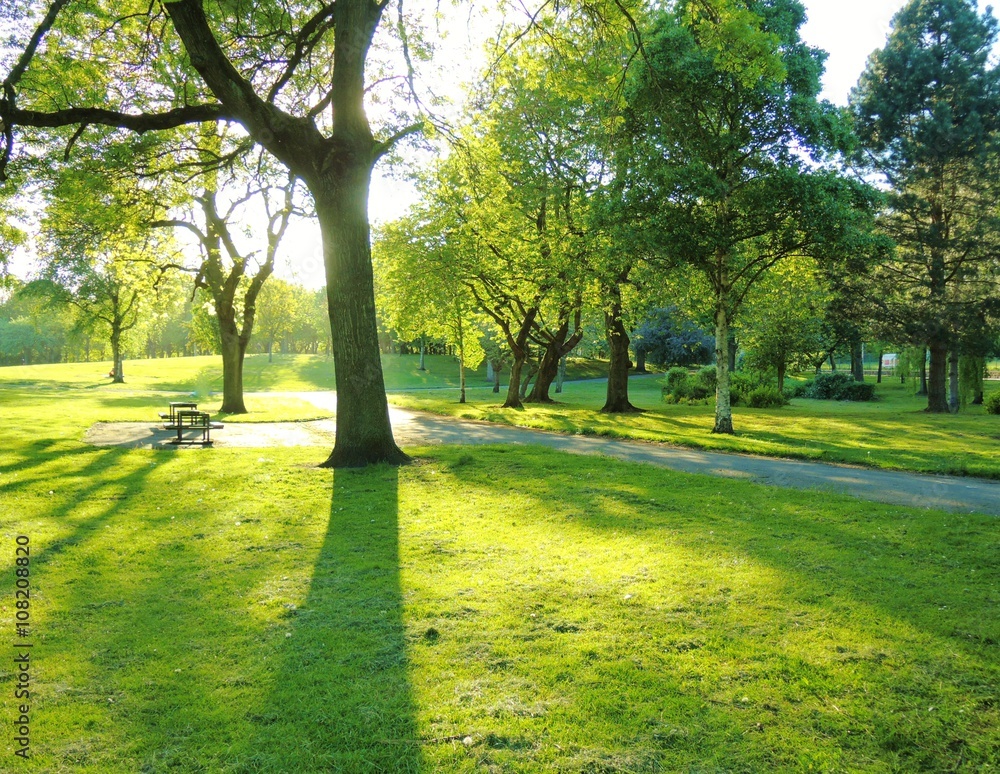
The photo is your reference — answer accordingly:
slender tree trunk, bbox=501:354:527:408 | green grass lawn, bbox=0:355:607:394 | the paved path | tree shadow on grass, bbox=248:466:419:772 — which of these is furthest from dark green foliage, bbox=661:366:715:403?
tree shadow on grass, bbox=248:466:419:772

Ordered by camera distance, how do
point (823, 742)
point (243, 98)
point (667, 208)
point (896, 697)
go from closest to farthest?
point (823, 742)
point (896, 697)
point (243, 98)
point (667, 208)

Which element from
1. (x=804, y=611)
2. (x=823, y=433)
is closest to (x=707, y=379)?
(x=823, y=433)

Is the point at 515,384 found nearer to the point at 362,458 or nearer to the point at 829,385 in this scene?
the point at 362,458

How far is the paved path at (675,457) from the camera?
30.7ft

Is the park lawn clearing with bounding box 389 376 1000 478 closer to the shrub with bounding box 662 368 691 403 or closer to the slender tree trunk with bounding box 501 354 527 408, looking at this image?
the slender tree trunk with bounding box 501 354 527 408

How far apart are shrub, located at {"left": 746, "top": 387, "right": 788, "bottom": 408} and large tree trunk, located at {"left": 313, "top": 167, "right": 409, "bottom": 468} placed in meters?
27.8

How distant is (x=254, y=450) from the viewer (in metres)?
13.0

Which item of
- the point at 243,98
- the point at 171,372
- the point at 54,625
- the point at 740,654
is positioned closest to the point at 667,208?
the point at 243,98

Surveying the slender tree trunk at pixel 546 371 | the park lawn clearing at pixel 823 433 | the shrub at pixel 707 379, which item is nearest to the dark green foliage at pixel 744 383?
the shrub at pixel 707 379

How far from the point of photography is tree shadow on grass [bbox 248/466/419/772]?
3107 millimetres

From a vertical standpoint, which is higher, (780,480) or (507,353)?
(507,353)

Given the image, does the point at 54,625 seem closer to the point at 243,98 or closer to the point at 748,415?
the point at 243,98

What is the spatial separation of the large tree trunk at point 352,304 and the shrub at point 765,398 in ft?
91.1

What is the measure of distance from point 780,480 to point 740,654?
691cm
